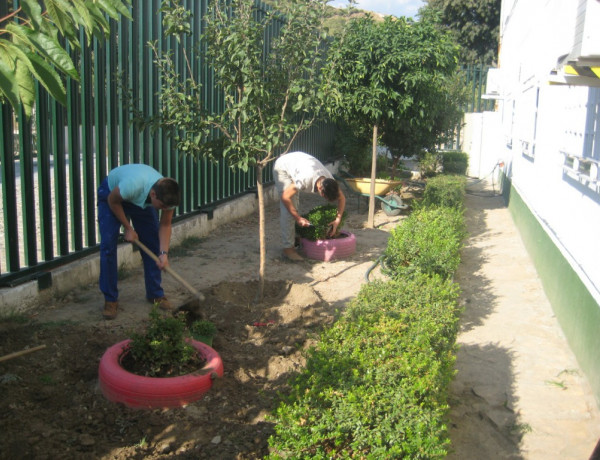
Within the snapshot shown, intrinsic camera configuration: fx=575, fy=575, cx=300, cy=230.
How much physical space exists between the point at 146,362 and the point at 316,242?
394 centimetres

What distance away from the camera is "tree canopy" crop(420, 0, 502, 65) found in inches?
1179

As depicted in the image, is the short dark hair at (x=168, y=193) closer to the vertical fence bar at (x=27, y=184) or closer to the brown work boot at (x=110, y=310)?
the brown work boot at (x=110, y=310)

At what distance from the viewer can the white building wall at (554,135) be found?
478 cm

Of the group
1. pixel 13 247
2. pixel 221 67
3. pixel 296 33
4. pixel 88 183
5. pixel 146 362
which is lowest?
pixel 146 362

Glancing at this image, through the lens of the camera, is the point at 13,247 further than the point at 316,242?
No

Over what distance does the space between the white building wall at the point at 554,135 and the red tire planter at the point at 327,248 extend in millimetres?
2479

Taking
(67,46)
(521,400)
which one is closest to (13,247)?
(67,46)

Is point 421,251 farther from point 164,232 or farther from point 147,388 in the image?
point 147,388

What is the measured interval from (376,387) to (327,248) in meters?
4.67

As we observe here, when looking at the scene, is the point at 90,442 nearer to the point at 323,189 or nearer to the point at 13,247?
the point at 13,247

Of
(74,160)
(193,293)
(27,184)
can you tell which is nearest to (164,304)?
(193,293)

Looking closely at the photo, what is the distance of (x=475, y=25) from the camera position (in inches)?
1213

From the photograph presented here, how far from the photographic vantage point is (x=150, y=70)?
23.1 ft

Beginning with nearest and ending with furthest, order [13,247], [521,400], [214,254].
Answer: [521,400] < [13,247] < [214,254]
